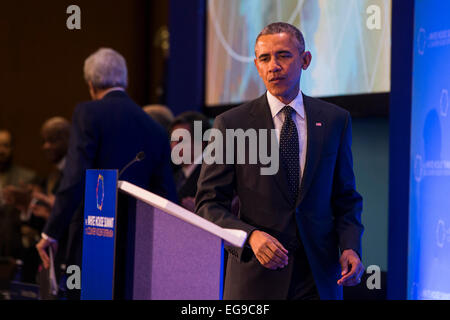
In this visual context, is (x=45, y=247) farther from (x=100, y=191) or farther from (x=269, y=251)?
(x=269, y=251)

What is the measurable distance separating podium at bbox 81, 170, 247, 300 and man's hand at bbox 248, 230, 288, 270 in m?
0.23

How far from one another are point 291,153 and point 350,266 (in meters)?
0.43

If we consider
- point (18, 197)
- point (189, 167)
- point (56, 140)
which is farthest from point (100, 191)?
point (18, 197)

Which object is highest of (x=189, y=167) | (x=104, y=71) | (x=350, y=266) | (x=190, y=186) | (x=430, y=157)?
(x=104, y=71)

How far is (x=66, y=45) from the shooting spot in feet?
31.2

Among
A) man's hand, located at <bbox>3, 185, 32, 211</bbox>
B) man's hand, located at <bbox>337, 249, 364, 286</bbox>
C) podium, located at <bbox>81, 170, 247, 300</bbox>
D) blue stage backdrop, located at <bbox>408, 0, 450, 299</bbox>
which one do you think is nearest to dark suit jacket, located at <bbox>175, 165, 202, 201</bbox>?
blue stage backdrop, located at <bbox>408, 0, 450, 299</bbox>

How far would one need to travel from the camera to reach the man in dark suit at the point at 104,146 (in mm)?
3691

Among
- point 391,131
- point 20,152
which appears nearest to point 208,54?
point 391,131

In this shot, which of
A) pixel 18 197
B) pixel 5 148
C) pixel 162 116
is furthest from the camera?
pixel 5 148

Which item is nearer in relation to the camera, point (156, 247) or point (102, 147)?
point (156, 247)

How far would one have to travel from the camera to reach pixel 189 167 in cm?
441

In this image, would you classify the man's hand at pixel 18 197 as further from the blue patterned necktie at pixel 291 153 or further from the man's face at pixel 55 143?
the blue patterned necktie at pixel 291 153
